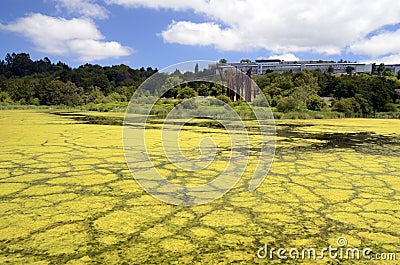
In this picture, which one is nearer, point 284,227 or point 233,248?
point 233,248

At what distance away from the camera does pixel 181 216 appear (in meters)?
2.71

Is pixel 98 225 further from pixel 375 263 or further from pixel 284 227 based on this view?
pixel 375 263

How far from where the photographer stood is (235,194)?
3346mm

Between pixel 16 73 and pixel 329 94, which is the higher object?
pixel 16 73

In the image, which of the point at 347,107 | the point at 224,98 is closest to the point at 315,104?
the point at 347,107

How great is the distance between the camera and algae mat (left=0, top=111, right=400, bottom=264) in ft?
6.87

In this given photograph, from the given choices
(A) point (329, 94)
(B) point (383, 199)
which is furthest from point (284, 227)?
(A) point (329, 94)

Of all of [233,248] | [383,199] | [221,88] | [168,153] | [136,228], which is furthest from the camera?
[221,88]

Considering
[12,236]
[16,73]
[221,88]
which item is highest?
[16,73]

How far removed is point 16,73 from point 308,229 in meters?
77.5

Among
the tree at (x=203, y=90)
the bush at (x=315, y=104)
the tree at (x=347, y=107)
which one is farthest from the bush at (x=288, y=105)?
the tree at (x=203, y=90)

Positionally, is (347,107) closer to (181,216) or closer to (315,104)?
(315,104)

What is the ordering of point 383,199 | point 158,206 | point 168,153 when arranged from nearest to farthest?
point 158,206, point 383,199, point 168,153

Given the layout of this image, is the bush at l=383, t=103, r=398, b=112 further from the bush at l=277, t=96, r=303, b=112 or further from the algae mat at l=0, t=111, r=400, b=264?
the algae mat at l=0, t=111, r=400, b=264
